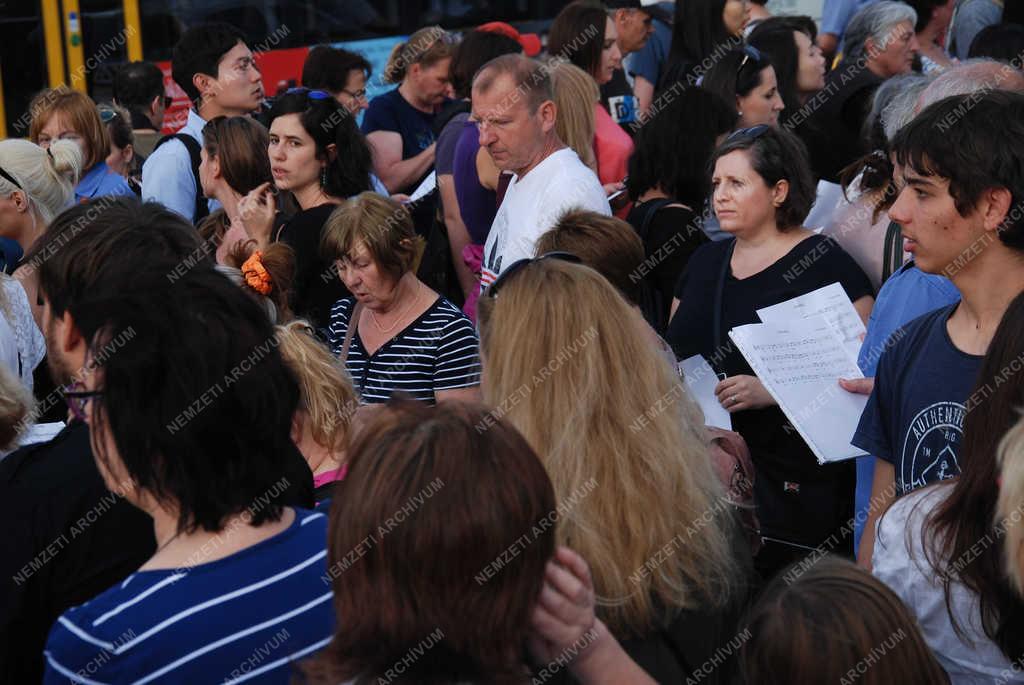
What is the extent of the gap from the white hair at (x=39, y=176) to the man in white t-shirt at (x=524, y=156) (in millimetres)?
1702

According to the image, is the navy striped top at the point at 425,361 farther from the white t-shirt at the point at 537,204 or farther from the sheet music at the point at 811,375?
the sheet music at the point at 811,375

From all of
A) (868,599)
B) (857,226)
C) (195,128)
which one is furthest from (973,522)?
(195,128)

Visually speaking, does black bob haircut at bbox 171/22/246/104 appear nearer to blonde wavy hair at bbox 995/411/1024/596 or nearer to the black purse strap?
the black purse strap

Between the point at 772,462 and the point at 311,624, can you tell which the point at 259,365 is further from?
the point at 772,462

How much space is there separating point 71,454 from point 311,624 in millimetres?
719

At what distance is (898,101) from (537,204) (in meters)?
1.39

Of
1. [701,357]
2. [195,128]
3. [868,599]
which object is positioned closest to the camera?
[868,599]

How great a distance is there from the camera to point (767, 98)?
5.71m

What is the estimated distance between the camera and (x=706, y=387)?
12.6 ft

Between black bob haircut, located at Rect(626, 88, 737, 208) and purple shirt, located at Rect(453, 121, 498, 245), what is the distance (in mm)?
929

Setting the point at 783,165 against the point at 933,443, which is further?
the point at 783,165

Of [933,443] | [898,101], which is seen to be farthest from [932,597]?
[898,101]

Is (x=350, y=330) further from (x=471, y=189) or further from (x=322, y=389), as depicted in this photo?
(x=471, y=189)

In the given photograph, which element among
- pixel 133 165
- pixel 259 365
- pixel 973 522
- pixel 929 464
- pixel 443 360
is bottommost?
pixel 133 165
